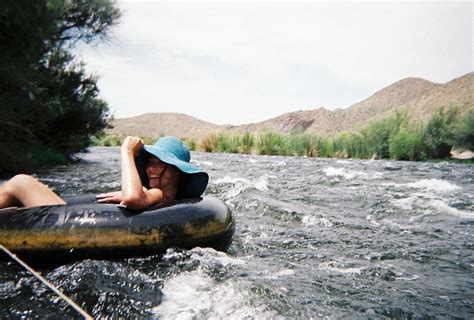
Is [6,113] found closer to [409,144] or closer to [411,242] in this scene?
[411,242]

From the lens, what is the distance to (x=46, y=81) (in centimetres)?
1292

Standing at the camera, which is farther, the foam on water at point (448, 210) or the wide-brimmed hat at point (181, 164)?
the foam on water at point (448, 210)

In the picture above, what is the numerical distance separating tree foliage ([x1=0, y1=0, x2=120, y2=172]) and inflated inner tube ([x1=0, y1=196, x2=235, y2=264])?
6.88 m

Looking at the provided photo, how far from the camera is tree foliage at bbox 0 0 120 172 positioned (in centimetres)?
926

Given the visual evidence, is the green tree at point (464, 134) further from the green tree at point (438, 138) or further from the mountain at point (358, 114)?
the mountain at point (358, 114)

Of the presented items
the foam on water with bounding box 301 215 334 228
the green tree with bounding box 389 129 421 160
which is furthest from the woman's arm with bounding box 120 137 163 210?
the green tree with bounding box 389 129 421 160

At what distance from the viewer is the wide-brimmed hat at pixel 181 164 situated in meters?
3.33

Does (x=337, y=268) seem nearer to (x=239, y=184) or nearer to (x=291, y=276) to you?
(x=291, y=276)

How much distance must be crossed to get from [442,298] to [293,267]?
1.14 meters

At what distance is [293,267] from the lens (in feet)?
10.1

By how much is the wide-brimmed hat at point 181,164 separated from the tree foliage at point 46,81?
665cm

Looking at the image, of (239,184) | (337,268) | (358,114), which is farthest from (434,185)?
(358,114)

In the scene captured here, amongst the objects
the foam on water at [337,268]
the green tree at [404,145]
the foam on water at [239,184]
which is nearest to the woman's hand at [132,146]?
the foam on water at [337,268]

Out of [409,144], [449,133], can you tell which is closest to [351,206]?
[409,144]
